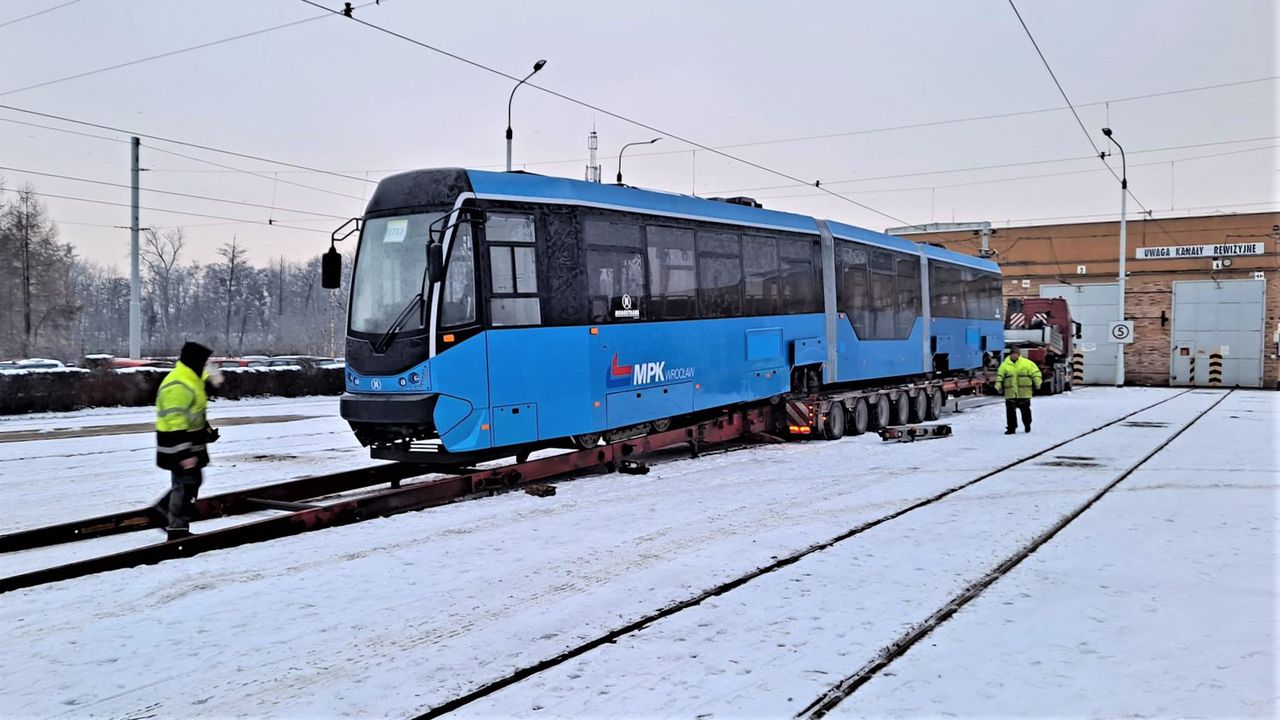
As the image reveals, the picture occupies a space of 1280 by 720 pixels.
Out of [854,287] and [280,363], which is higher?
[854,287]

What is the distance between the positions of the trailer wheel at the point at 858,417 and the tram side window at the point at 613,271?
7.17m

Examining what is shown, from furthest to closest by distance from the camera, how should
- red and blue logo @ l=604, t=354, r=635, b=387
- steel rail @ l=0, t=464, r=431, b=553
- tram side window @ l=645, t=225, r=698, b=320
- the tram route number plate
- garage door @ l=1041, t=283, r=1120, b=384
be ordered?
garage door @ l=1041, t=283, r=1120, b=384, the tram route number plate, tram side window @ l=645, t=225, r=698, b=320, red and blue logo @ l=604, t=354, r=635, b=387, steel rail @ l=0, t=464, r=431, b=553

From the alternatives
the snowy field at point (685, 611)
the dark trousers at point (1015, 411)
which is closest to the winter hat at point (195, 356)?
the snowy field at point (685, 611)

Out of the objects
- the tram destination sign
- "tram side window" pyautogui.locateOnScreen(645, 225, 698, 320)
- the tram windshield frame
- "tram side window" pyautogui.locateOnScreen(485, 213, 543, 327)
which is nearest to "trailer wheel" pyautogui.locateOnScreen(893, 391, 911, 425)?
"tram side window" pyautogui.locateOnScreen(645, 225, 698, 320)

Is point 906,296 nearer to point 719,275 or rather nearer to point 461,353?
point 719,275

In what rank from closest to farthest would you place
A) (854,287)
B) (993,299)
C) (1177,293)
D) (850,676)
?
(850,676)
(854,287)
(993,299)
(1177,293)

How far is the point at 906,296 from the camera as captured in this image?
819 inches

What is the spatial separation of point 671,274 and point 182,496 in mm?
7197

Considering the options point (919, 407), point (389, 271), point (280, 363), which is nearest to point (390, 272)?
point (389, 271)

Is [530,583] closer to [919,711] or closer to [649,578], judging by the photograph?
[649,578]

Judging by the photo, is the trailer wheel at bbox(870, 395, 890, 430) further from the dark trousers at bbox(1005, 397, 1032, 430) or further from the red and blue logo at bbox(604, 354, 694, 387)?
the red and blue logo at bbox(604, 354, 694, 387)

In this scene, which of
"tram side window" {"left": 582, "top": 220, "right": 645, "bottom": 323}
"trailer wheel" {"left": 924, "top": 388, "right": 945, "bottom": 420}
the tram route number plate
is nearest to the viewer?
"tram side window" {"left": 582, "top": 220, "right": 645, "bottom": 323}

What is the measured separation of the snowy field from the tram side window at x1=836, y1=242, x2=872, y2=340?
684 centimetres

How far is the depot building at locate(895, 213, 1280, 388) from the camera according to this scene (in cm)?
3894
